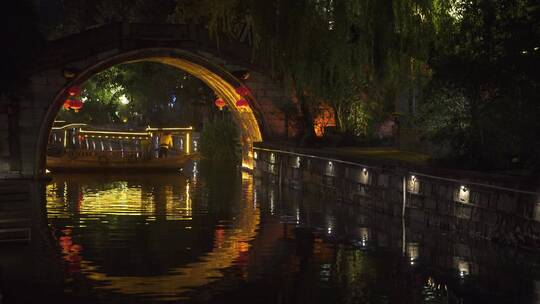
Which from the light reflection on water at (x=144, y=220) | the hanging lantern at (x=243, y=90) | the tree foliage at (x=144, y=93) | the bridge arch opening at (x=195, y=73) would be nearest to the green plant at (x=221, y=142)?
the tree foliage at (x=144, y=93)

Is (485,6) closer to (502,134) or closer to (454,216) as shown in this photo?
(502,134)

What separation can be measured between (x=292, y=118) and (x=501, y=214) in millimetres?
19462

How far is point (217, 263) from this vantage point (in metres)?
13.4

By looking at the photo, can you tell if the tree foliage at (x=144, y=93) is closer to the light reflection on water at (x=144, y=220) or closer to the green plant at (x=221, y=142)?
the green plant at (x=221, y=142)

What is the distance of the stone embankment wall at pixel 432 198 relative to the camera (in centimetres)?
1495

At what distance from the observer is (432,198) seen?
18.3 m

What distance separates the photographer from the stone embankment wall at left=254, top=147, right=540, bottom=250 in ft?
49.1

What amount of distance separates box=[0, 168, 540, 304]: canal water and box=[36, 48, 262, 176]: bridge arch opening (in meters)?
9.70

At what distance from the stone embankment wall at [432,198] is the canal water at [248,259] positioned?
336mm

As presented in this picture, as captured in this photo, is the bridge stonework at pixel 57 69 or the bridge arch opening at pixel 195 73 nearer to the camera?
the bridge stonework at pixel 57 69

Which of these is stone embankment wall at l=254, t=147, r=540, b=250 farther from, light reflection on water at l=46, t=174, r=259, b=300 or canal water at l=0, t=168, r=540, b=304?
light reflection on water at l=46, t=174, r=259, b=300

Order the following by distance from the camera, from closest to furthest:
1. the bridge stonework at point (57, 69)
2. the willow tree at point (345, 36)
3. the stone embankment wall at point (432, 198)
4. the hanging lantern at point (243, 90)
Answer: the stone embankment wall at point (432, 198) → the willow tree at point (345, 36) → the bridge stonework at point (57, 69) → the hanging lantern at point (243, 90)

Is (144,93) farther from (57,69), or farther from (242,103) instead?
(57,69)

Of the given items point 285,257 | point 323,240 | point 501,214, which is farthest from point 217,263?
point 501,214
